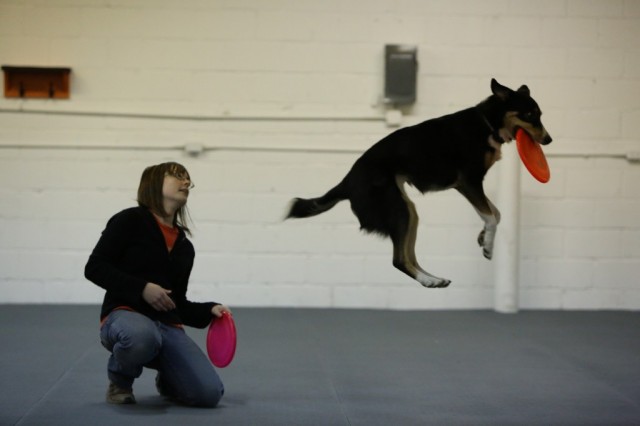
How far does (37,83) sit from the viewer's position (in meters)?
7.37

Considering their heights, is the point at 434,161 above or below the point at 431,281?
above

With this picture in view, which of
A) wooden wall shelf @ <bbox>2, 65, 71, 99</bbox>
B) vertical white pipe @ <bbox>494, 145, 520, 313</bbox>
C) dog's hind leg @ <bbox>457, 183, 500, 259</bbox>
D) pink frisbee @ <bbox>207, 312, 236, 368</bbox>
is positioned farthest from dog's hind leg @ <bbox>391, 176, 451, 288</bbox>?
wooden wall shelf @ <bbox>2, 65, 71, 99</bbox>

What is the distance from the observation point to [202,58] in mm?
7383

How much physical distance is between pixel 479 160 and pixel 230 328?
1.95 meters

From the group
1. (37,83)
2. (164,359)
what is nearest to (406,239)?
(164,359)

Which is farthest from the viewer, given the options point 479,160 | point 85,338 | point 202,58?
point 202,58

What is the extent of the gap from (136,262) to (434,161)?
2.10 meters

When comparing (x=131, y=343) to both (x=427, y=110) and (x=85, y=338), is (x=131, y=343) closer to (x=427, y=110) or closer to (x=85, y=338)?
(x=85, y=338)

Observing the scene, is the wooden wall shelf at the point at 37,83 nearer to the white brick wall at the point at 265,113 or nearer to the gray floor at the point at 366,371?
the white brick wall at the point at 265,113

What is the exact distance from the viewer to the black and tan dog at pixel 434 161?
233 centimetres

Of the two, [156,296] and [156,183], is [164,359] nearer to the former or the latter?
[156,296]

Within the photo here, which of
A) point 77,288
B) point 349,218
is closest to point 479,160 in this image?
point 349,218

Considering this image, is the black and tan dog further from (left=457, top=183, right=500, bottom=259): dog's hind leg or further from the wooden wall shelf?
the wooden wall shelf

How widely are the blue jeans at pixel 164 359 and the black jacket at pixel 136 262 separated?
0.10 metres
